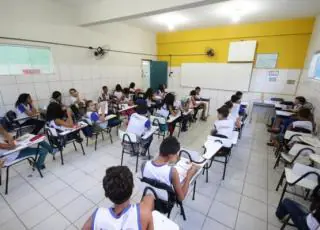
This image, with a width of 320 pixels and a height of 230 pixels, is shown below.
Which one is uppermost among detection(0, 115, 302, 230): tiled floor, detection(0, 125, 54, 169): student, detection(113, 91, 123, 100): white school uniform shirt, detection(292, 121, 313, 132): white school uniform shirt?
detection(113, 91, 123, 100): white school uniform shirt

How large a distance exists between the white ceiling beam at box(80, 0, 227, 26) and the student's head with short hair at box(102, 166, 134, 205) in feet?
9.04

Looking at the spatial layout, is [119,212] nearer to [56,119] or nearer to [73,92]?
[56,119]

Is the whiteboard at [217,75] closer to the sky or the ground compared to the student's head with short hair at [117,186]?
closer to the sky

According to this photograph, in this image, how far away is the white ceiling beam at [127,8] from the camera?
8.79 ft

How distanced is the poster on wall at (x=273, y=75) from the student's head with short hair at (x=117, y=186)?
5.92 metres

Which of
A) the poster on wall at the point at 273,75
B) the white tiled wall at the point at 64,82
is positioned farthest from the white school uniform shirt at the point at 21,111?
the poster on wall at the point at 273,75

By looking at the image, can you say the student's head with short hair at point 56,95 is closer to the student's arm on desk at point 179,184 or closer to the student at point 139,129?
the student at point 139,129

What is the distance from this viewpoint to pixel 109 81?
544cm

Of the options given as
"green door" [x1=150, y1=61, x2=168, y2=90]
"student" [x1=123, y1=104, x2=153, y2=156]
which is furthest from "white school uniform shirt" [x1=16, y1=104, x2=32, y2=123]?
"green door" [x1=150, y1=61, x2=168, y2=90]

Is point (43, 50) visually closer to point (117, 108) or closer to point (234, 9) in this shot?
point (117, 108)

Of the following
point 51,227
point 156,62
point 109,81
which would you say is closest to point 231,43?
point 156,62

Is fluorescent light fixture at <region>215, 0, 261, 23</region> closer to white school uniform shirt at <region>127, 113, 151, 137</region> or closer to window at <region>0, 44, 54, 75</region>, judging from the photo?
white school uniform shirt at <region>127, 113, 151, 137</region>

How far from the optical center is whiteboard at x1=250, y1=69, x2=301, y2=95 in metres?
4.98

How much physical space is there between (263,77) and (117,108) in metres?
4.78
